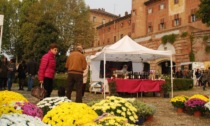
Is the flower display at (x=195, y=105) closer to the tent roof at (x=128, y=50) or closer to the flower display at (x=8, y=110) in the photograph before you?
the tent roof at (x=128, y=50)

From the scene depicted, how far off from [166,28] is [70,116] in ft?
148

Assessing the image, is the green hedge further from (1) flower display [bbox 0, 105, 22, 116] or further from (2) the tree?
(1) flower display [bbox 0, 105, 22, 116]

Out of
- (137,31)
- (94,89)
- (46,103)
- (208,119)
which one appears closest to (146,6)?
(137,31)

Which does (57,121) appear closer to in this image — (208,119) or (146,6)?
(208,119)

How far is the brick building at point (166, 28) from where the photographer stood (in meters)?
30.7

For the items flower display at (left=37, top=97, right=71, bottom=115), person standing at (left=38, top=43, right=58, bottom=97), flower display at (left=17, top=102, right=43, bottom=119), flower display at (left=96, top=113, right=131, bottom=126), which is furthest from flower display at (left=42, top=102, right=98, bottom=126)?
person standing at (left=38, top=43, right=58, bottom=97)

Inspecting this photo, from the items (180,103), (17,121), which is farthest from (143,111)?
(17,121)

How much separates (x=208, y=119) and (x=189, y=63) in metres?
22.0

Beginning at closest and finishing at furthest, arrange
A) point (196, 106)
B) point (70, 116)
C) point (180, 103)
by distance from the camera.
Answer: point (70, 116) → point (196, 106) → point (180, 103)

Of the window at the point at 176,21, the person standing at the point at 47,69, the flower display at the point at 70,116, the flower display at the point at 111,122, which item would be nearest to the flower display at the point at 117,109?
the flower display at the point at 70,116

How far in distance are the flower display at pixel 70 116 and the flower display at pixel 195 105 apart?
5.84 metres

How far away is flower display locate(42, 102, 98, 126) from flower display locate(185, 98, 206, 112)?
584 cm

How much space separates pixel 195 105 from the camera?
943 centimetres

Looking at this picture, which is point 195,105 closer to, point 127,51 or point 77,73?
point 77,73
